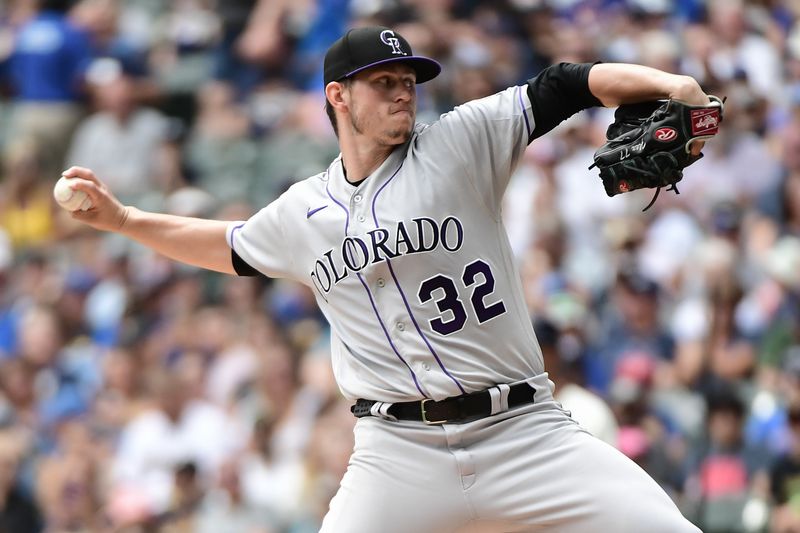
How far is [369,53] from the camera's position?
4156 mm

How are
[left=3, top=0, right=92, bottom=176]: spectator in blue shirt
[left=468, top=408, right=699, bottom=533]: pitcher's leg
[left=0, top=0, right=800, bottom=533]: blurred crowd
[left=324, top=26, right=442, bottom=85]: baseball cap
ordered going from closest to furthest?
[left=468, top=408, right=699, bottom=533]: pitcher's leg
[left=324, top=26, right=442, bottom=85]: baseball cap
[left=0, top=0, right=800, bottom=533]: blurred crowd
[left=3, top=0, right=92, bottom=176]: spectator in blue shirt

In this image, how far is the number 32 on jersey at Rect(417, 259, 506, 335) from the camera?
4066mm

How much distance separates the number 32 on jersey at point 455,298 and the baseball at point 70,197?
1.30 meters

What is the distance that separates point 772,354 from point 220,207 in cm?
465

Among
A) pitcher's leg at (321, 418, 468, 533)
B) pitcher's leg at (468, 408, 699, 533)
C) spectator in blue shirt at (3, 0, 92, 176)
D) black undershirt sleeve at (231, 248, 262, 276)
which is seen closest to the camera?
pitcher's leg at (468, 408, 699, 533)

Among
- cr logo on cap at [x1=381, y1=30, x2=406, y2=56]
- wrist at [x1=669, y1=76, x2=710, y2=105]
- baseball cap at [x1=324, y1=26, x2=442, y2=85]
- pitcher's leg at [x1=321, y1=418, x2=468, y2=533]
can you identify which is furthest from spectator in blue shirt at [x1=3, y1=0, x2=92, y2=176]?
wrist at [x1=669, y1=76, x2=710, y2=105]

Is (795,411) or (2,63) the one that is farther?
(2,63)

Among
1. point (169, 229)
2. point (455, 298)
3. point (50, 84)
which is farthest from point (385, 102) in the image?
Answer: point (50, 84)

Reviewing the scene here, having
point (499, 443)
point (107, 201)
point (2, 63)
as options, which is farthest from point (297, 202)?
point (2, 63)

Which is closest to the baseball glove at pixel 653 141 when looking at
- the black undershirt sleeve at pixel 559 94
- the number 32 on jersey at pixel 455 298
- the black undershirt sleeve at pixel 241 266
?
the black undershirt sleeve at pixel 559 94

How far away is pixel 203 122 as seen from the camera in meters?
11.1

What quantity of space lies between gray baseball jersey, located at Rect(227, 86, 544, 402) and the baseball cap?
0.74 ft

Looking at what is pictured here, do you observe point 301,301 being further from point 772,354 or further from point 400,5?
point 772,354

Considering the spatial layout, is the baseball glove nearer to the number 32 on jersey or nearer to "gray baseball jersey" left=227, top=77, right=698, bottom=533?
"gray baseball jersey" left=227, top=77, right=698, bottom=533
